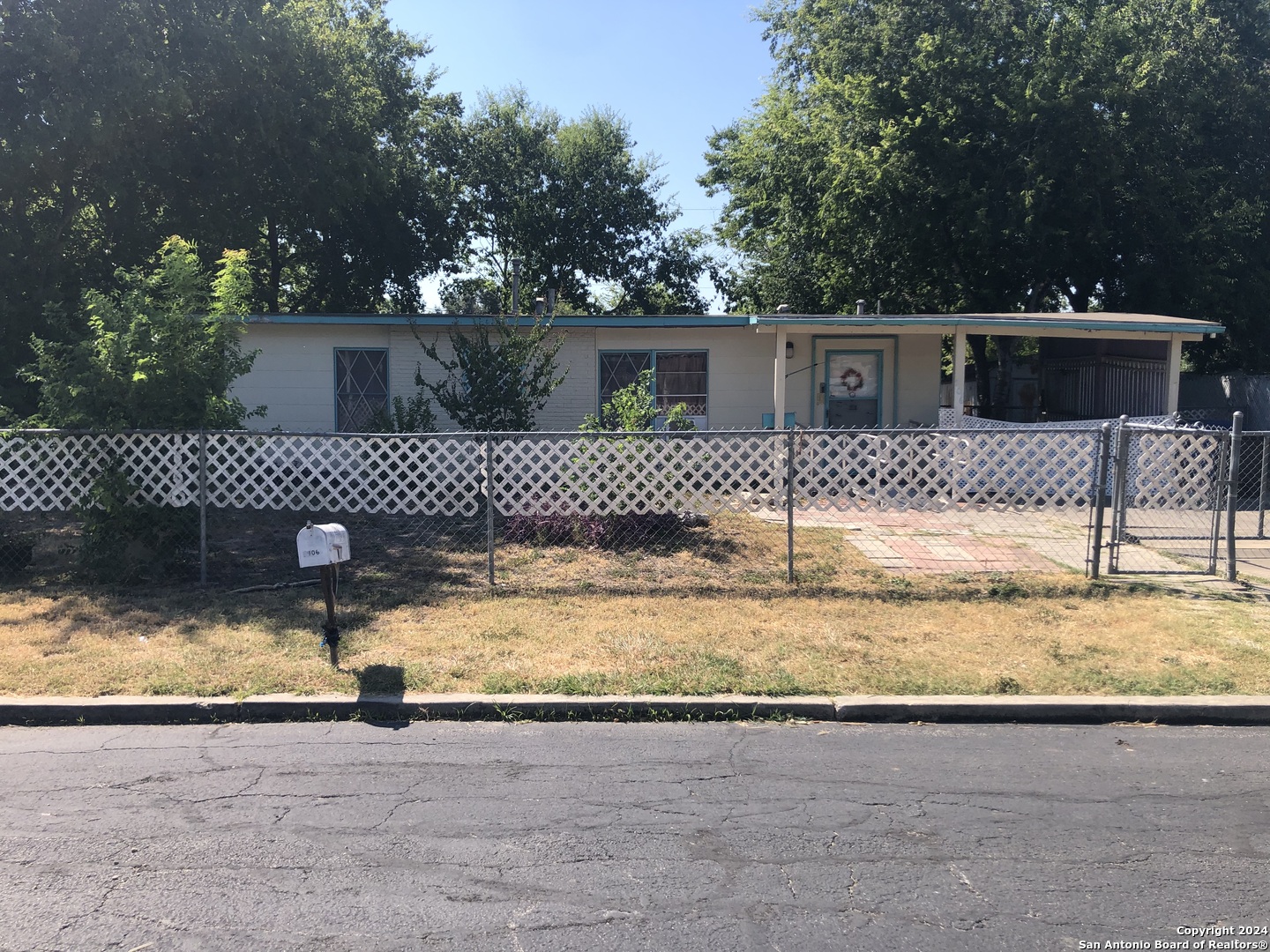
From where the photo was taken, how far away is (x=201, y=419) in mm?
8945

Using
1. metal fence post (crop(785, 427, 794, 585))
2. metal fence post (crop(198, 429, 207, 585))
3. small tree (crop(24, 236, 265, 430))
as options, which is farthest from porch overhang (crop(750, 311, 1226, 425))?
metal fence post (crop(198, 429, 207, 585))

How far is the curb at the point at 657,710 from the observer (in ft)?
18.3

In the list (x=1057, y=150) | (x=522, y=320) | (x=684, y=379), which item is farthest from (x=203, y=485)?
(x=1057, y=150)

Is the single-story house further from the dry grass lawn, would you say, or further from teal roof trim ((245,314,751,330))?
the dry grass lawn

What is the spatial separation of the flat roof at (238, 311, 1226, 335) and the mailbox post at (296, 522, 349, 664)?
820 centimetres

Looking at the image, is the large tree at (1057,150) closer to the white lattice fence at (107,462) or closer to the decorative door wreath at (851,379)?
the decorative door wreath at (851,379)

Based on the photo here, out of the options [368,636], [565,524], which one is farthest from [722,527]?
[368,636]

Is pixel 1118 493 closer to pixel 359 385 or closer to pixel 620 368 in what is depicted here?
pixel 620 368

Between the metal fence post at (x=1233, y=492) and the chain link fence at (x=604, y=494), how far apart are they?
0.04m

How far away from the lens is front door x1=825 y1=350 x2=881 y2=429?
52.4 feet

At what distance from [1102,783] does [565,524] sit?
6.36 m

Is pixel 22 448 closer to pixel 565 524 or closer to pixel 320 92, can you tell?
pixel 565 524

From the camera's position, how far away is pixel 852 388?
1600 cm

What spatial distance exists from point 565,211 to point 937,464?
26201 mm
